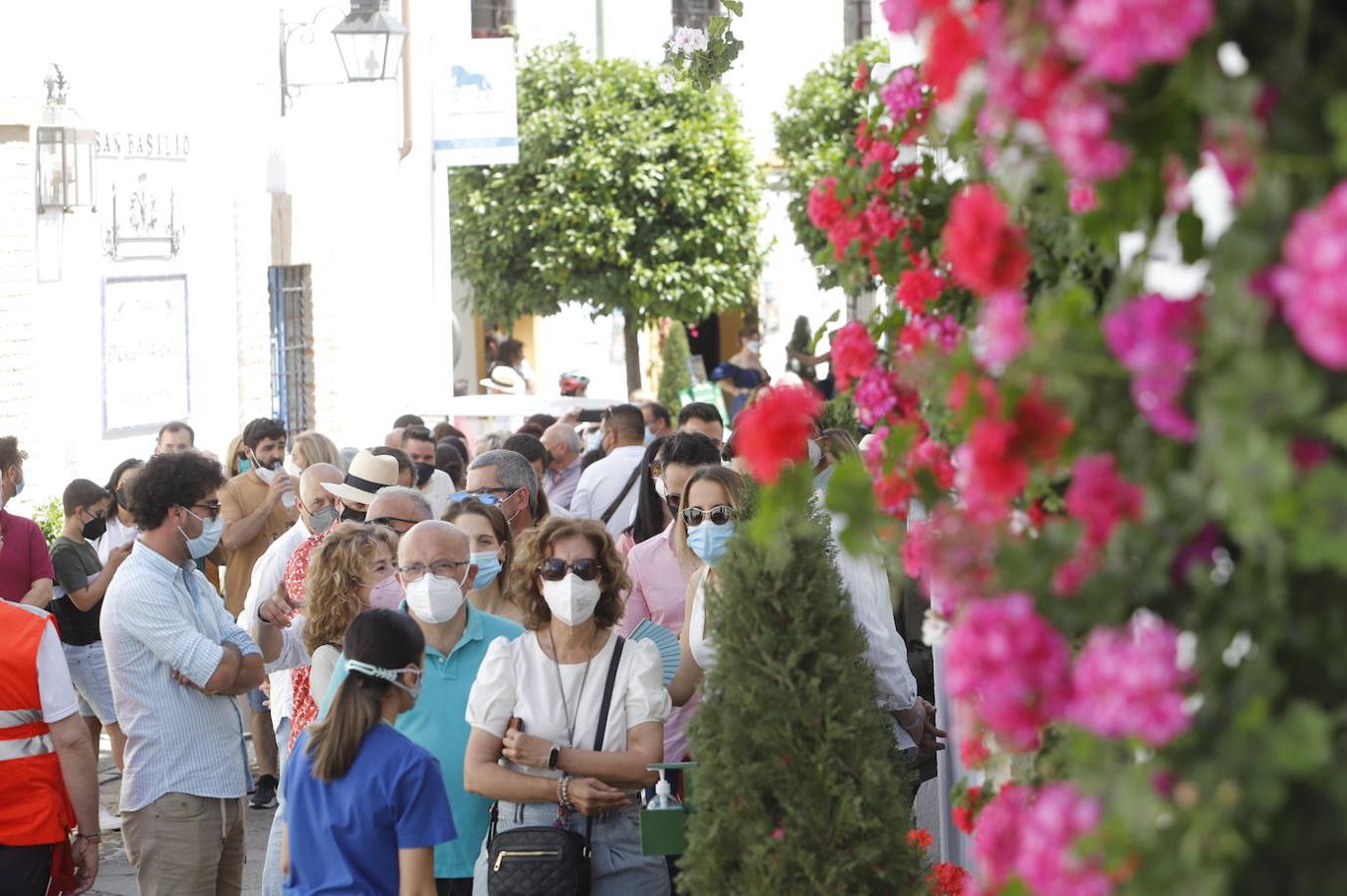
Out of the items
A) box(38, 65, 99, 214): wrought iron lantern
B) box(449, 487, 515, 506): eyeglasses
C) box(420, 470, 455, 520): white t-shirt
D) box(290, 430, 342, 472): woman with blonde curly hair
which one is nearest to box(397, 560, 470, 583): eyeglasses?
box(449, 487, 515, 506): eyeglasses

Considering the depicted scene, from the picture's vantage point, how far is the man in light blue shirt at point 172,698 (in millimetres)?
5934

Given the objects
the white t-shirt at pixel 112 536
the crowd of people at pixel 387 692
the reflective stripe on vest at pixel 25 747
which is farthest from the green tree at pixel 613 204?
the reflective stripe on vest at pixel 25 747

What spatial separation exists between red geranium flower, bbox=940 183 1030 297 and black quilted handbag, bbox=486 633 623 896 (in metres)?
3.55

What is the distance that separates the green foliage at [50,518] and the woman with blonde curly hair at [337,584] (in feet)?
25.5

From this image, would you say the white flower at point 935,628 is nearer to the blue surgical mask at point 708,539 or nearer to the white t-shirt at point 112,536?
the blue surgical mask at point 708,539

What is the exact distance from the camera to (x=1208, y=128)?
4.86 ft

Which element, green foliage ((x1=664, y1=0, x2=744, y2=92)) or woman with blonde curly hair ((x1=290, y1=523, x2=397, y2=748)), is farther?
woman with blonde curly hair ((x1=290, y1=523, x2=397, y2=748))

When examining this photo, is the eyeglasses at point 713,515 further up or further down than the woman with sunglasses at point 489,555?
further up

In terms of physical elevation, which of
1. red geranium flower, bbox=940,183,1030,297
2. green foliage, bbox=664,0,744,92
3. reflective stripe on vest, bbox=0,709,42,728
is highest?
green foliage, bbox=664,0,744,92

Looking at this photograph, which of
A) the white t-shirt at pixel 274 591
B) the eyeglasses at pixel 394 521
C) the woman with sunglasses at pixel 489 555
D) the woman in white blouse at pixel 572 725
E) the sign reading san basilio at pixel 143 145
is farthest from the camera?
the sign reading san basilio at pixel 143 145

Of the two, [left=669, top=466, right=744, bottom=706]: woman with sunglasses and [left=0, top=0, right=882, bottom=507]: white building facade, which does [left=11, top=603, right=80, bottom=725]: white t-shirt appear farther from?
[left=0, top=0, right=882, bottom=507]: white building facade

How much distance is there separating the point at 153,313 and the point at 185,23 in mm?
2702

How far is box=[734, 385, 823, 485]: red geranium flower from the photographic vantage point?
178 cm

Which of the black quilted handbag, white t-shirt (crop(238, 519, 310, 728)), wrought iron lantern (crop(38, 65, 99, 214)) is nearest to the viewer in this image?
the black quilted handbag
